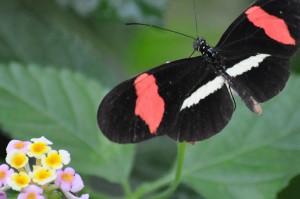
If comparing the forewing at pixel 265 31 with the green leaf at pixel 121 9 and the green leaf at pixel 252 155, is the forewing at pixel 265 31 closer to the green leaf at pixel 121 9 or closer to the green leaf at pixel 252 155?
the green leaf at pixel 252 155

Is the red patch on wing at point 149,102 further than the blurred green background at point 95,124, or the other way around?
the blurred green background at point 95,124

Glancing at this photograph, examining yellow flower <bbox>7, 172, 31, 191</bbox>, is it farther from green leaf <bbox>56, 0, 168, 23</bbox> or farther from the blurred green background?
green leaf <bbox>56, 0, 168, 23</bbox>

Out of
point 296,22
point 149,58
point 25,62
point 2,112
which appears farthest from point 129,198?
point 149,58

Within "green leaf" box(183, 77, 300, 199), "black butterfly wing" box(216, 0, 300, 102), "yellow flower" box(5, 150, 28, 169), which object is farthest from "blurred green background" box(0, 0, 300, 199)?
"yellow flower" box(5, 150, 28, 169)

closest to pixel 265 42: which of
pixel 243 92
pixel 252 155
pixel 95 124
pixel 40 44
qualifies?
pixel 243 92

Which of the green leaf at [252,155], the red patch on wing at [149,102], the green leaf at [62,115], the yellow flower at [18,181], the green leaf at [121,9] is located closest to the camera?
the yellow flower at [18,181]

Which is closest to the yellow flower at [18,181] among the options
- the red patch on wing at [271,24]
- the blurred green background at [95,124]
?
the blurred green background at [95,124]
